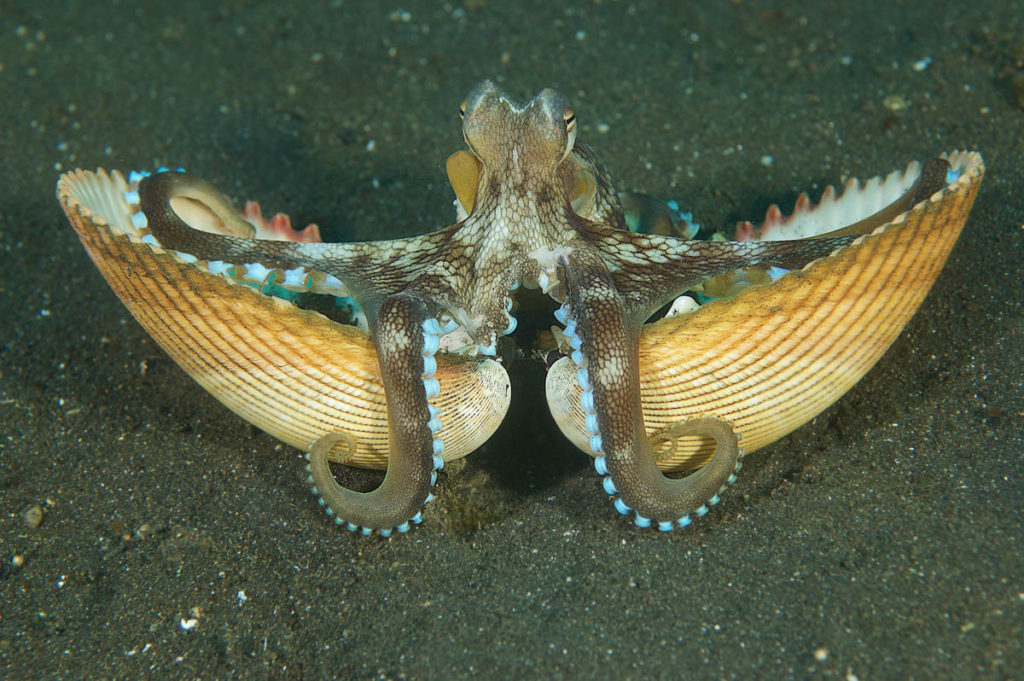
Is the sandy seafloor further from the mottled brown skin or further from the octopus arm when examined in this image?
the octopus arm

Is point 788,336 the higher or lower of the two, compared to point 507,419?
higher

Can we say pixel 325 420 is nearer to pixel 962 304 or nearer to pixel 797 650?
pixel 797 650

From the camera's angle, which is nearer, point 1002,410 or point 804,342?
point 804,342

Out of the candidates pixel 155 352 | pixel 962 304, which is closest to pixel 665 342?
pixel 962 304

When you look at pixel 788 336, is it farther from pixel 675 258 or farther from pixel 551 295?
pixel 551 295

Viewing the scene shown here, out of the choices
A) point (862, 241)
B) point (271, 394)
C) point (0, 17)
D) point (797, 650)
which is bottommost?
point (797, 650)

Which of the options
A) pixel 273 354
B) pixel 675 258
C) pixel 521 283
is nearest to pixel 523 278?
pixel 521 283

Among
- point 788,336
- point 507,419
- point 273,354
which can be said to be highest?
point 273,354

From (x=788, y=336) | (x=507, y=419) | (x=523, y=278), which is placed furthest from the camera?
(x=507, y=419)
